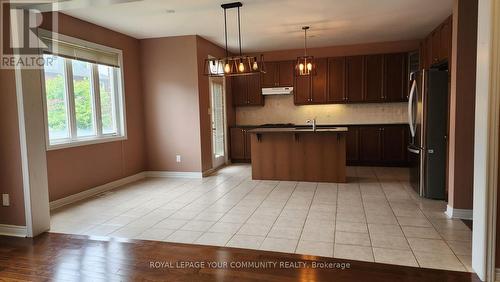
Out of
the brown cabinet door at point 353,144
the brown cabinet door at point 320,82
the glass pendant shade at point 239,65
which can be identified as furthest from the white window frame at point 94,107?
the brown cabinet door at point 353,144

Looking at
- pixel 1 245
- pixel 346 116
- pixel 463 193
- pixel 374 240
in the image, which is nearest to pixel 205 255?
pixel 374 240

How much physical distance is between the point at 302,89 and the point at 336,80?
766 millimetres

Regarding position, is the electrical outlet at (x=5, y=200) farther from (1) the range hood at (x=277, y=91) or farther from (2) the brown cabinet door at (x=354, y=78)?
(2) the brown cabinet door at (x=354, y=78)

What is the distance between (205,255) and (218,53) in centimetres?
490

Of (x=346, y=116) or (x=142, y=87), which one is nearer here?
(x=142, y=87)

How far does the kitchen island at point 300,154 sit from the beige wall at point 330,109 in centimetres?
194

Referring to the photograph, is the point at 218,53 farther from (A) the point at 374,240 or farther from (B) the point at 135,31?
(A) the point at 374,240

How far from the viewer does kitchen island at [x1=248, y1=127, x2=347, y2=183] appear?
5.45 metres

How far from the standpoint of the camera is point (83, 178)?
4852 mm

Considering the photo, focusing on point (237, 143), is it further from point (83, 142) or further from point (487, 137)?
point (487, 137)

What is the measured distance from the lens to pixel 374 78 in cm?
697

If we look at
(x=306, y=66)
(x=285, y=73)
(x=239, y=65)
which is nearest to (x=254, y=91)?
(x=285, y=73)

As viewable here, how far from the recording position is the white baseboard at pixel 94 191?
14.5 feet

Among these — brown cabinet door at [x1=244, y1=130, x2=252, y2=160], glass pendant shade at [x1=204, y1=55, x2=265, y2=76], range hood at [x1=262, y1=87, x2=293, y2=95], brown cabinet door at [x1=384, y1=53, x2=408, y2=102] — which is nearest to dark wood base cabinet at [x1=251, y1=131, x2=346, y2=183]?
glass pendant shade at [x1=204, y1=55, x2=265, y2=76]
